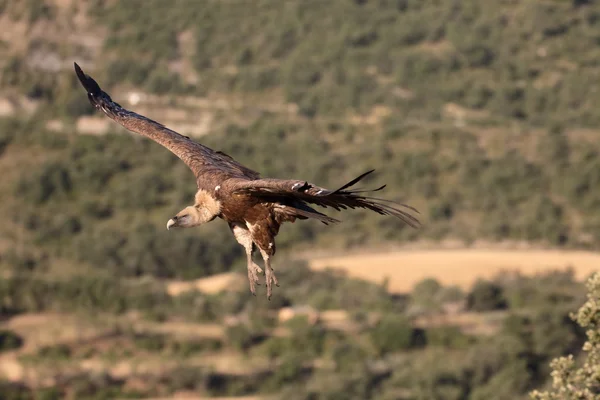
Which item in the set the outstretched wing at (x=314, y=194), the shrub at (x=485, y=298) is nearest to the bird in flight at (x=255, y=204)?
the outstretched wing at (x=314, y=194)

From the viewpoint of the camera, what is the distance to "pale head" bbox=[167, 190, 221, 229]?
13.4 m

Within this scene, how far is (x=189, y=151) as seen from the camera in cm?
1508

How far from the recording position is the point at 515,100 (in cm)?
7862

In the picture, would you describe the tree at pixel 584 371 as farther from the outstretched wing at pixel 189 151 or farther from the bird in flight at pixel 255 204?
the outstretched wing at pixel 189 151

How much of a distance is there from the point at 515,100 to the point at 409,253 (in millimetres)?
26448

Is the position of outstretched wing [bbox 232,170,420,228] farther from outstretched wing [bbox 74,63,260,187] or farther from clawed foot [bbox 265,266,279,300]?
outstretched wing [bbox 74,63,260,187]

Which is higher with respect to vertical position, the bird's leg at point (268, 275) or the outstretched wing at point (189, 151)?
the outstretched wing at point (189, 151)

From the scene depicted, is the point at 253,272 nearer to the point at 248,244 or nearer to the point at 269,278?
the point at 248,244

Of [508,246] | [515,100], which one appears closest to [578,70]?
[515,100]

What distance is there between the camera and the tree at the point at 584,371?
46.5ft

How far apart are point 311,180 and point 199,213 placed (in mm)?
48007

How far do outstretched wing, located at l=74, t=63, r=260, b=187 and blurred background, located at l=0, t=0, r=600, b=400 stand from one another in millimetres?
22031

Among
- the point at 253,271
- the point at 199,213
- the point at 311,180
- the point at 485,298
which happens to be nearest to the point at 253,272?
the point at 253,271

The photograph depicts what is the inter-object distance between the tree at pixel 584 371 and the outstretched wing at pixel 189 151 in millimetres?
3966
